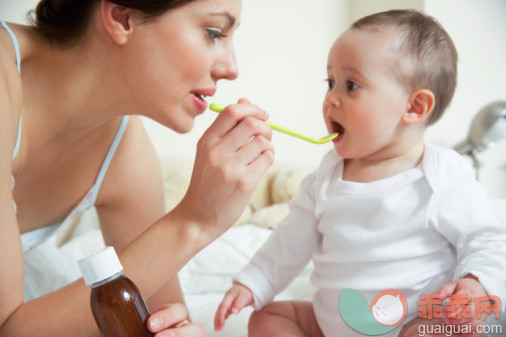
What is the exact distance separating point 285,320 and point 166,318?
1.13 ft

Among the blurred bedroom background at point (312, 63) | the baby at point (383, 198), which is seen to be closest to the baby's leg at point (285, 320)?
the baby at point (383, 198)

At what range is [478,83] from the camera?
6.01 ft

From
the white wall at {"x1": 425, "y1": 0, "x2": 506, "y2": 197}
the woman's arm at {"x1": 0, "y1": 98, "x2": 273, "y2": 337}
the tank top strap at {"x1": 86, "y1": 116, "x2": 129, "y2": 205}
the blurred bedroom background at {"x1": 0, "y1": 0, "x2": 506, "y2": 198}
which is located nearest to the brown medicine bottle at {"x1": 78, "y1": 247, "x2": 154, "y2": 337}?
the woman's arm at {"x1": 0, "y1": 98, "x2": 273, "y2": 337}

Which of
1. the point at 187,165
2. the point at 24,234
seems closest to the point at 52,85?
the point at 24,234

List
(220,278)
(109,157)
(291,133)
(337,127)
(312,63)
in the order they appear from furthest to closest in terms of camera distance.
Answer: (312,63)
(220,278)
(109,157)
(337,127)
(291,133)

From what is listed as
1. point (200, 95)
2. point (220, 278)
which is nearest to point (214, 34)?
point (200, 95)

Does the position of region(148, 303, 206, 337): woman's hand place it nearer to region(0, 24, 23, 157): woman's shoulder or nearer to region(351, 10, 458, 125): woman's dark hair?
region(0, 24, 23, 157): woman's shoulder

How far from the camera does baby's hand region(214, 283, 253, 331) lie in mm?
802

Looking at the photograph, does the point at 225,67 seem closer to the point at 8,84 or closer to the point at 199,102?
the point at 199,102

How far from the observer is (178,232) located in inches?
25.3

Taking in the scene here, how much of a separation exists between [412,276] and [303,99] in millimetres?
1492

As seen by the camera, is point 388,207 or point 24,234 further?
point 24,234

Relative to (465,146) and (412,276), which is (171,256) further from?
(465,146)

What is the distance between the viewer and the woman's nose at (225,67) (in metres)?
0.80
